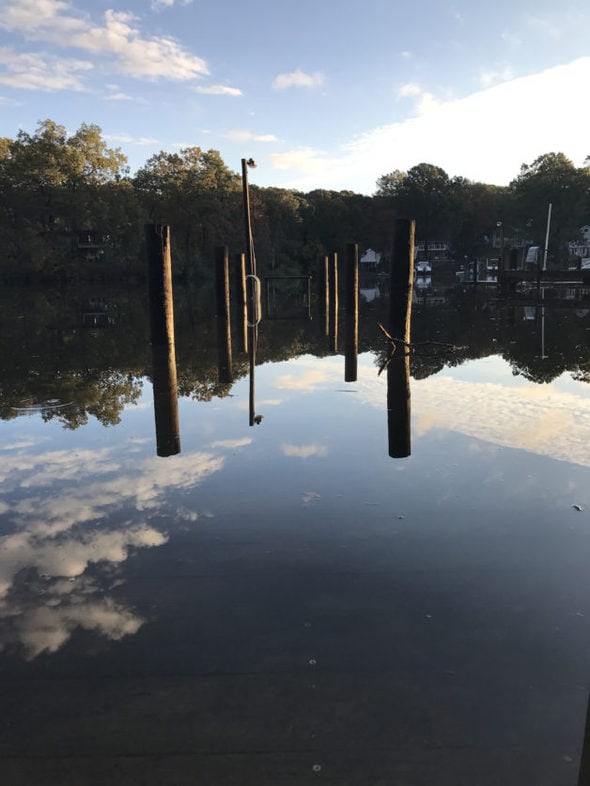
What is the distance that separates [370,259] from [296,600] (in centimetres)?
11136

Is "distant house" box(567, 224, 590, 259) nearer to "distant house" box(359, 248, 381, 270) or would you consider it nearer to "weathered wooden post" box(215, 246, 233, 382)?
"distant house" box(359, 248, 381, 270)

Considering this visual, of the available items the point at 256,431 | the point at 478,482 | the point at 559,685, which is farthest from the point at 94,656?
the point at 256,431

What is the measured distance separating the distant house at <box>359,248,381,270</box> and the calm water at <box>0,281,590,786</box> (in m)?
105

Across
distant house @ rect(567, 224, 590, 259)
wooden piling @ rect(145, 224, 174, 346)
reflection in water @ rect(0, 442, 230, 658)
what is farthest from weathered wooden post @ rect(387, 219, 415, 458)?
distant house @ rect(567, 224, 590, 259)

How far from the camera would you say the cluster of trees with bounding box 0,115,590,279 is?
57.4 meters

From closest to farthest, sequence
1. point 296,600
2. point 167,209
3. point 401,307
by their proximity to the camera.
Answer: point 296,600 → point 401,307 → point 167,209

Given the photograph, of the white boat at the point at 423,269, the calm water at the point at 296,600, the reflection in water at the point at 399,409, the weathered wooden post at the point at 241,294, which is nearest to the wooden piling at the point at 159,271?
the reflection in water at the point at 399,409

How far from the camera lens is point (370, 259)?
362ft

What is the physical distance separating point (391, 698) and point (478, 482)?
10.5 ft

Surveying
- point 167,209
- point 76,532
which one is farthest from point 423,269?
point 76,532

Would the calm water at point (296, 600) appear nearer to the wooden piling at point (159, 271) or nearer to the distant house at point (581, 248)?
the wooden piling at point (159, 271)

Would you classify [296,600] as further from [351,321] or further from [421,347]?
[351,321]

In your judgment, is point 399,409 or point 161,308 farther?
point 161,308

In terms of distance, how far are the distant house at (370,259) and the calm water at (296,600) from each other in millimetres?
104980
